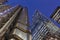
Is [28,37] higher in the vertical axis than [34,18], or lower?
lower

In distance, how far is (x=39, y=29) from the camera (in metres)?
3.22

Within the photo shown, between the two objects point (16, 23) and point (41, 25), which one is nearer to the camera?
point (16, 23)

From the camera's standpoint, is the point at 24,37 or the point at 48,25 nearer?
the point at 24,37

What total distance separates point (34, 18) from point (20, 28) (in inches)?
99.5

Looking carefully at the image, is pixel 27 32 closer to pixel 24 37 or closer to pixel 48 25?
pixel 24 37

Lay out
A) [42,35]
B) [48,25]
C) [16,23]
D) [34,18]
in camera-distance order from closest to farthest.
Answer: [16,23] < [42,35] < [48,25] < [34,18]

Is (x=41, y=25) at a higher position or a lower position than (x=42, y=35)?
higher

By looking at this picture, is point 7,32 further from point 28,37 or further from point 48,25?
point 48,25

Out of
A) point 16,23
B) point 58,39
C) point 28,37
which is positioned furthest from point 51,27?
point 28,37

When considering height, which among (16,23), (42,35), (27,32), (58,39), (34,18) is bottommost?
(27,32)

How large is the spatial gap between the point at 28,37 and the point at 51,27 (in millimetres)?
1706

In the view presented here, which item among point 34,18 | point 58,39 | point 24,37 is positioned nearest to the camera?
point 24,37

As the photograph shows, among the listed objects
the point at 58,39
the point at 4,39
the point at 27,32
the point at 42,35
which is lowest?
the point at 4,39

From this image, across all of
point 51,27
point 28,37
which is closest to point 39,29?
point 51,27
